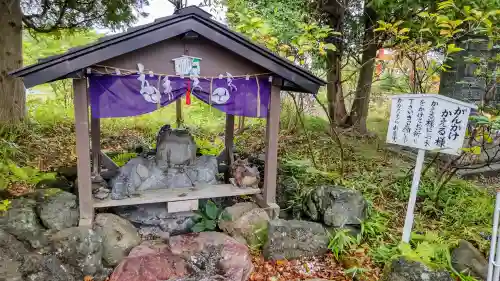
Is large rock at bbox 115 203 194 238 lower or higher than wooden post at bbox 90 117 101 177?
lower

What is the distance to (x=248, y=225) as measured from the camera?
541 centimetres

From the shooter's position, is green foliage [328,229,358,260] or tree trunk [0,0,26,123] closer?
green foliage [328,229,358,260]

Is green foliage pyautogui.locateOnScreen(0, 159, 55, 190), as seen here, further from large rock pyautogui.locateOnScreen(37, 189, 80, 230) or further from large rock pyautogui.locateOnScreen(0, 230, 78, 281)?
large rock pyautogui.locateOnScreen(0, 230, 78, 281)

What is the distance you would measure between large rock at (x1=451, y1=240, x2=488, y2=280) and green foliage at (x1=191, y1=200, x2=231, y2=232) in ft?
10.9

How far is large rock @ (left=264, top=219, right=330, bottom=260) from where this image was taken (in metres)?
5.09

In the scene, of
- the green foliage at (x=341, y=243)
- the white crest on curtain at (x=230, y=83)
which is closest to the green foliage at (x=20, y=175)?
the white crest on curtain at (x=230, y=83)

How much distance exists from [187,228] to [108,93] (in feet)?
8.21

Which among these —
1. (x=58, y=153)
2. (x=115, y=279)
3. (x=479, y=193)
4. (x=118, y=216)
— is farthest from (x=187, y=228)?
(x=479, y=193)

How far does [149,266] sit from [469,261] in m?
4.27

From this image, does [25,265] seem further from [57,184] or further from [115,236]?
[57,184]

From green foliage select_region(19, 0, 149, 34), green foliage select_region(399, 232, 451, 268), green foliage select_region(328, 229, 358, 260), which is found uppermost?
green foliage select_region(19, 0, 149, 34)

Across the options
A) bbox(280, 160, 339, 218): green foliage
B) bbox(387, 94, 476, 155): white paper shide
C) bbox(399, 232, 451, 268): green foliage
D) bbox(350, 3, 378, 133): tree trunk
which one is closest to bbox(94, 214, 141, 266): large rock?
bbox(280, 160, 339, 218): green foliage

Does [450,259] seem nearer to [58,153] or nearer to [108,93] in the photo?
[108,93]

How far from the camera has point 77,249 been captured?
443cm
